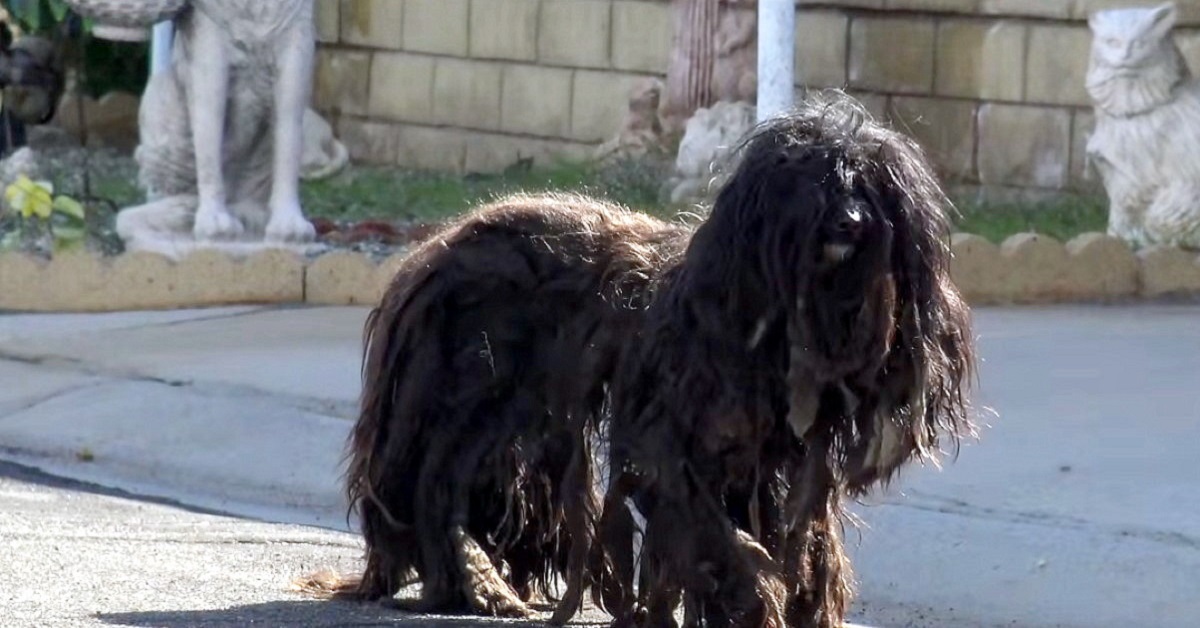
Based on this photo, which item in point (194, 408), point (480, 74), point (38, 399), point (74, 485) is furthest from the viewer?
point (480, 74)

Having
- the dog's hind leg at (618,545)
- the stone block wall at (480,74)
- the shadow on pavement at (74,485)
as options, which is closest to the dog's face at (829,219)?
the dog's hind leg at (618,545)

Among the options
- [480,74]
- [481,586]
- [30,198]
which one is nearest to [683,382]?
[481,586]

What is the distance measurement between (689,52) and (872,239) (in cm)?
917

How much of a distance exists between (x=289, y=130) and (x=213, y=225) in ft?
1.99

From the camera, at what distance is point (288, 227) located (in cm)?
1055

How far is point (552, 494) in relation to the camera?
4.93 metres

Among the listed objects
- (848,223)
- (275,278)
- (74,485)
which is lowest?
(74,485)

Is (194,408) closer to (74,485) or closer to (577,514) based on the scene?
(74,485)

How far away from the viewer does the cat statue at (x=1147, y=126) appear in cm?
1020

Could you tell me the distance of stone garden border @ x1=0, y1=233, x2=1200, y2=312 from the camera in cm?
977

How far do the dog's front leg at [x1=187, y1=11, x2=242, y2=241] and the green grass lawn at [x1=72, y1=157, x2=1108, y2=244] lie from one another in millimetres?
1416

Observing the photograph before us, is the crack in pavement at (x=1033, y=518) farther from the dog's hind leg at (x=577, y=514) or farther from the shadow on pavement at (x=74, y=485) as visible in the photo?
the shadow on pavement at (x=74, y=485)

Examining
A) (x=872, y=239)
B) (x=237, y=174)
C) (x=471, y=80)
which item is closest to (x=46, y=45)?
(x=471, y=80)

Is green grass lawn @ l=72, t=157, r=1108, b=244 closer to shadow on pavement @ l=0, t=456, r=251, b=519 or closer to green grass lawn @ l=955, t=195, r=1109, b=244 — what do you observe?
green grass lawn @ l=955, t=195, r=1109, b=244
